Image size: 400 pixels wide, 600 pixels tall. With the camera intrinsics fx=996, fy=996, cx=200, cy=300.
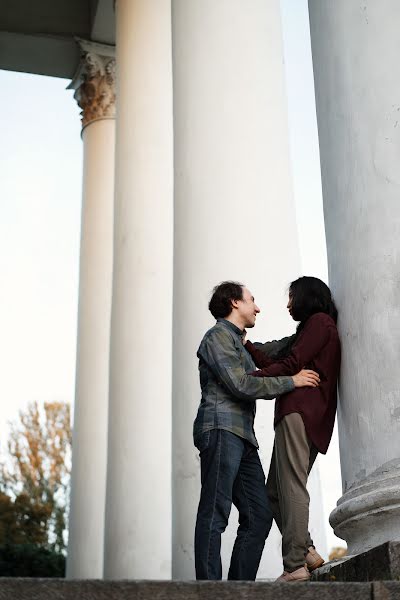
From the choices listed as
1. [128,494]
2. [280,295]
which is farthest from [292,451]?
[128,494]

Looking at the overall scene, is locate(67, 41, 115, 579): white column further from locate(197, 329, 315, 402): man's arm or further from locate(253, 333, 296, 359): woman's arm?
locate(197, 329, 315, 402): man's arm

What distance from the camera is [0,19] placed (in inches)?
7830

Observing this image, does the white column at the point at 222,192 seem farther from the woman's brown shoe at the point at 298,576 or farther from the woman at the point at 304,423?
the woman's brown shoe at the point at 298,576

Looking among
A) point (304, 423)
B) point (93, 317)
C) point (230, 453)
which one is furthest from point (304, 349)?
point (93, 317)

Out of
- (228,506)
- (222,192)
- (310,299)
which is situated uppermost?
(222,192)

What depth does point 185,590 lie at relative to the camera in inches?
1393

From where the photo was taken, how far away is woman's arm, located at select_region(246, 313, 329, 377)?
56906mm

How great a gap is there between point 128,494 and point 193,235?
4740cm

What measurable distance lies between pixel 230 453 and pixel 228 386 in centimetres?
404

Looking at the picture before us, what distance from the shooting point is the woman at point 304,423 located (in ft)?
186

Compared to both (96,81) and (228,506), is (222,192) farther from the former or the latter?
(96,81)

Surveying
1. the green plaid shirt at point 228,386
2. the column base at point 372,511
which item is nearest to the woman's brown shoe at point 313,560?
the column base at point 372,511

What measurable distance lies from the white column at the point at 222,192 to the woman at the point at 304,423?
2186cm

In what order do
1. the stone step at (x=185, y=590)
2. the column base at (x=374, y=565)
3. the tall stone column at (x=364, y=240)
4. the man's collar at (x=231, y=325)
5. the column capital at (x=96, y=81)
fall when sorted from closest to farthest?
the stone step at (x=185, y=590)
the column base at (x=374, y=565)
the tall stone column at (x=364, y=240)
the man's collar at (x=231, y=325)
the column capital at (x=96, y=81)
